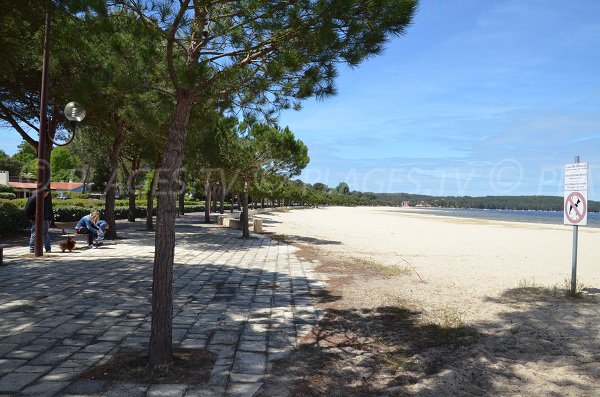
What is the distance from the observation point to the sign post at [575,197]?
7715 millimetres

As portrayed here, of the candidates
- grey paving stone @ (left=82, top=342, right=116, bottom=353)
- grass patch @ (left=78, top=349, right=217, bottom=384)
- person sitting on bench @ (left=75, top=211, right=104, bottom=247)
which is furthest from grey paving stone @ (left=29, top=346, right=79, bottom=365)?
person sitting on bench @ (left=75, top=211, right=104, bottom=247)

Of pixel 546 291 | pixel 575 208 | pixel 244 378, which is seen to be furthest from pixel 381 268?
pixel 244 378

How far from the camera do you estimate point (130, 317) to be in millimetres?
5719

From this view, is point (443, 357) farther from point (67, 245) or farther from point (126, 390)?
point (67, 245)

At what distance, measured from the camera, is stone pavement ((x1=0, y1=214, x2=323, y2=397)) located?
3715mm

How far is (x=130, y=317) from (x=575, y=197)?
750 cm

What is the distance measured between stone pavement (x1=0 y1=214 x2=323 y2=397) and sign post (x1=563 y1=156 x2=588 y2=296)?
4.61 metres

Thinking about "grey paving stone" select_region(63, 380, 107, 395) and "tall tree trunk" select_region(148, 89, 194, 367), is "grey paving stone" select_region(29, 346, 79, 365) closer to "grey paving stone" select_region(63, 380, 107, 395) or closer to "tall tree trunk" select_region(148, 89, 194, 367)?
"grey paving stone" select_region(63, 380, 107, 395)

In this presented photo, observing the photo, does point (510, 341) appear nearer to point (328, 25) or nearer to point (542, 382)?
point (542, 382)

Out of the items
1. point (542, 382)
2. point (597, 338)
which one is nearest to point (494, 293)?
point (597, 338)

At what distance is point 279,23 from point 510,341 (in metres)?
4.18

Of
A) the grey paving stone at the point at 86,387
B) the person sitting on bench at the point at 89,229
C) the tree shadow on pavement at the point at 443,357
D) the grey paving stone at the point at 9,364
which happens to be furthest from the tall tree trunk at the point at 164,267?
the person sitting on bench at the point at 89,229

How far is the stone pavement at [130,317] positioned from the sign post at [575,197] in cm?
461

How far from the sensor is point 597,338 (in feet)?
16.6
